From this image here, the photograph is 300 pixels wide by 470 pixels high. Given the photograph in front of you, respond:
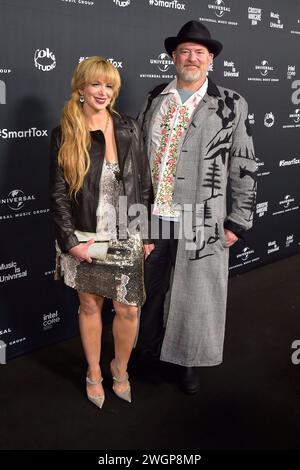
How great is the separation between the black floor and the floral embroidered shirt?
0.89m

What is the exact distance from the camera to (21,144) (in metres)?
2.46

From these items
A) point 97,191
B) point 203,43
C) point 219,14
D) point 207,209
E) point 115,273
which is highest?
point 219,14

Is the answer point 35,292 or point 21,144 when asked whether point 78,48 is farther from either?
point 35,292

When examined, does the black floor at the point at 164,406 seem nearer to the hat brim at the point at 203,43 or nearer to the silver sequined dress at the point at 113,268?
the silver sequined dress at the point at 113,268

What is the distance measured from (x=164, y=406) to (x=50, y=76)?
1.67 m

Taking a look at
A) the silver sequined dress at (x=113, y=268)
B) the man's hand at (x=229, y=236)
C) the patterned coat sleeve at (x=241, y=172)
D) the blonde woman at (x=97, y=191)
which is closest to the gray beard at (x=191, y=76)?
the patterned coat sleeve at (x=241, y=172)

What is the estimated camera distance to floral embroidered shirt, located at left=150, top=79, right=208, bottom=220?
7.27 feet

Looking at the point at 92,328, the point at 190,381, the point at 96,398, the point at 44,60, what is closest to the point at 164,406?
the point at 190,381

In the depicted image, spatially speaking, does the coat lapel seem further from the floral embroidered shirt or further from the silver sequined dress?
the silver sequined dress

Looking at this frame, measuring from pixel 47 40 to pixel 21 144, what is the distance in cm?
51

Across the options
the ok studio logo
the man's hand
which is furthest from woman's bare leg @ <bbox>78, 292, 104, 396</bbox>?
the ok studio logo

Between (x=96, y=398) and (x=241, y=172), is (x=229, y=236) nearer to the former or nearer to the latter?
(x=241, y=172)

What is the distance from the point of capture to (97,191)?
199cm

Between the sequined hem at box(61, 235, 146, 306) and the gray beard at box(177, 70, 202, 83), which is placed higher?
the gray beard at box(177, 70, 202, 83)
